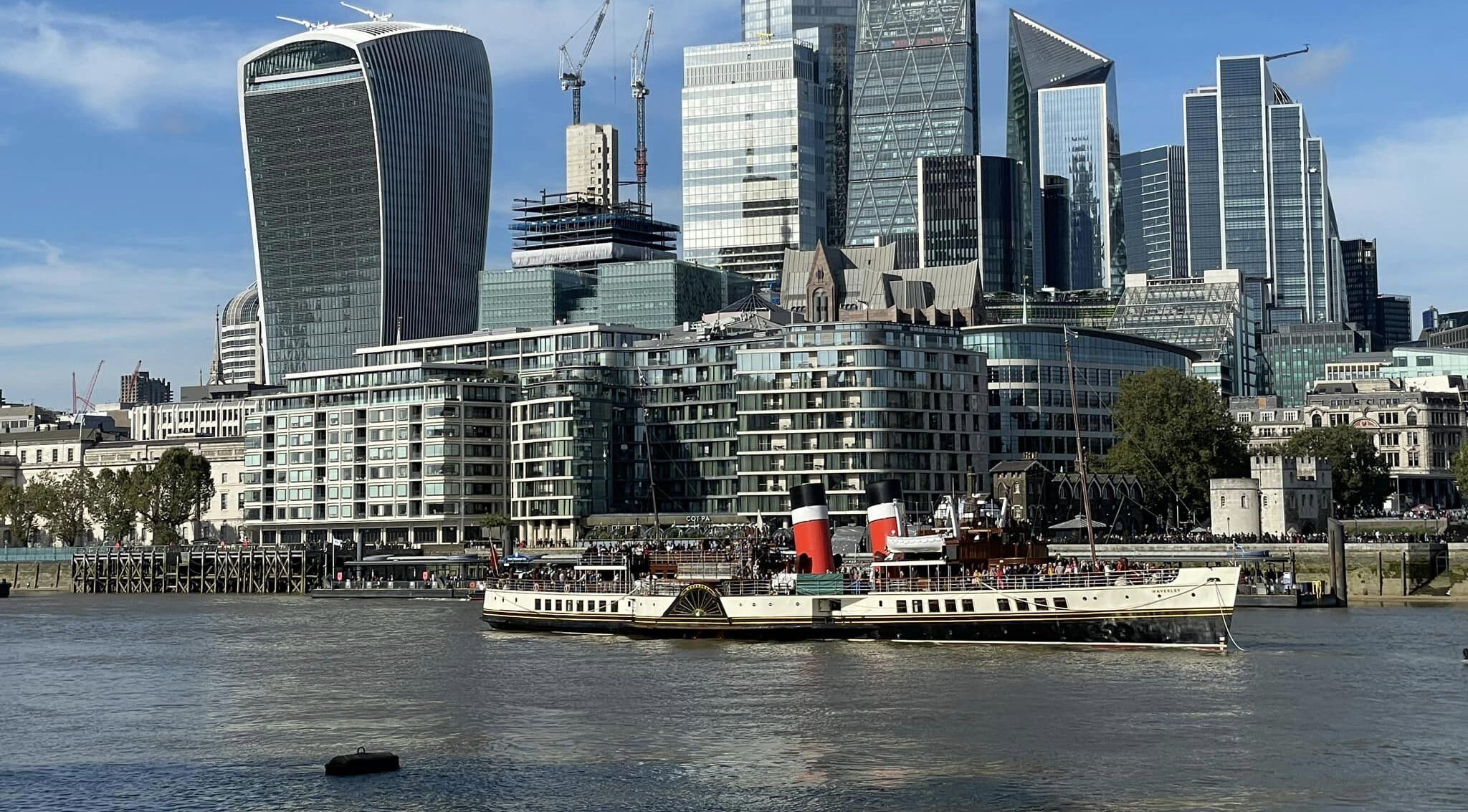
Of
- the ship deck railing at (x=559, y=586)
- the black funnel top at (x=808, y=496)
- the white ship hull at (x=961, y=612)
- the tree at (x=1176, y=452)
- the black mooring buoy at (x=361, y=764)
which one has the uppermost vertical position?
the tree at (x=1176, y=452)

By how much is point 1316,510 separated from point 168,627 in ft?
325

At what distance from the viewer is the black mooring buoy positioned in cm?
6588

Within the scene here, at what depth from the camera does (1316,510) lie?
17488cm

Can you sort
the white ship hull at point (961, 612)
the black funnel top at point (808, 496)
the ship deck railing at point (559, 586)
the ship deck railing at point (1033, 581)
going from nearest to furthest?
the white ship hull at point (961, 612)
the ship deck railing at point (1033, 581)
the black funnel top at point (808, 496)
the ship deck railing at point (559, 586)

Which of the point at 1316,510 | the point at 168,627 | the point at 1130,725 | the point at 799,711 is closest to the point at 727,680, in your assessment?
the point at 799,711

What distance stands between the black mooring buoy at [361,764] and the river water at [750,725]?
658 millimetres

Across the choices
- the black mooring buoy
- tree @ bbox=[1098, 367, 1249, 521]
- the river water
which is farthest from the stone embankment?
the black mooring buoy

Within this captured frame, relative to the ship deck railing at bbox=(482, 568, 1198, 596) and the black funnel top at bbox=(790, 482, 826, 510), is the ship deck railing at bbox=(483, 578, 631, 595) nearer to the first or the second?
the ship deck railing at bbox=(482, 568, 1198, 596)

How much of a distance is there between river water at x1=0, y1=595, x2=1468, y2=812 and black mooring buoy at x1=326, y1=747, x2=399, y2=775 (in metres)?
0.66

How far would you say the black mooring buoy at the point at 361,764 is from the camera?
6588cm

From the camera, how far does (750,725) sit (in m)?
76.8

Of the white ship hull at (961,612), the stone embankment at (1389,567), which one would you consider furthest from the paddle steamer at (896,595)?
the stone embankment at (1389,567)

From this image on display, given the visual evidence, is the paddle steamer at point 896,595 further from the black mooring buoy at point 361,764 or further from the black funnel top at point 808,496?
the black mooring buoy at point 361,764

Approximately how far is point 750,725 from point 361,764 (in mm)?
16940
